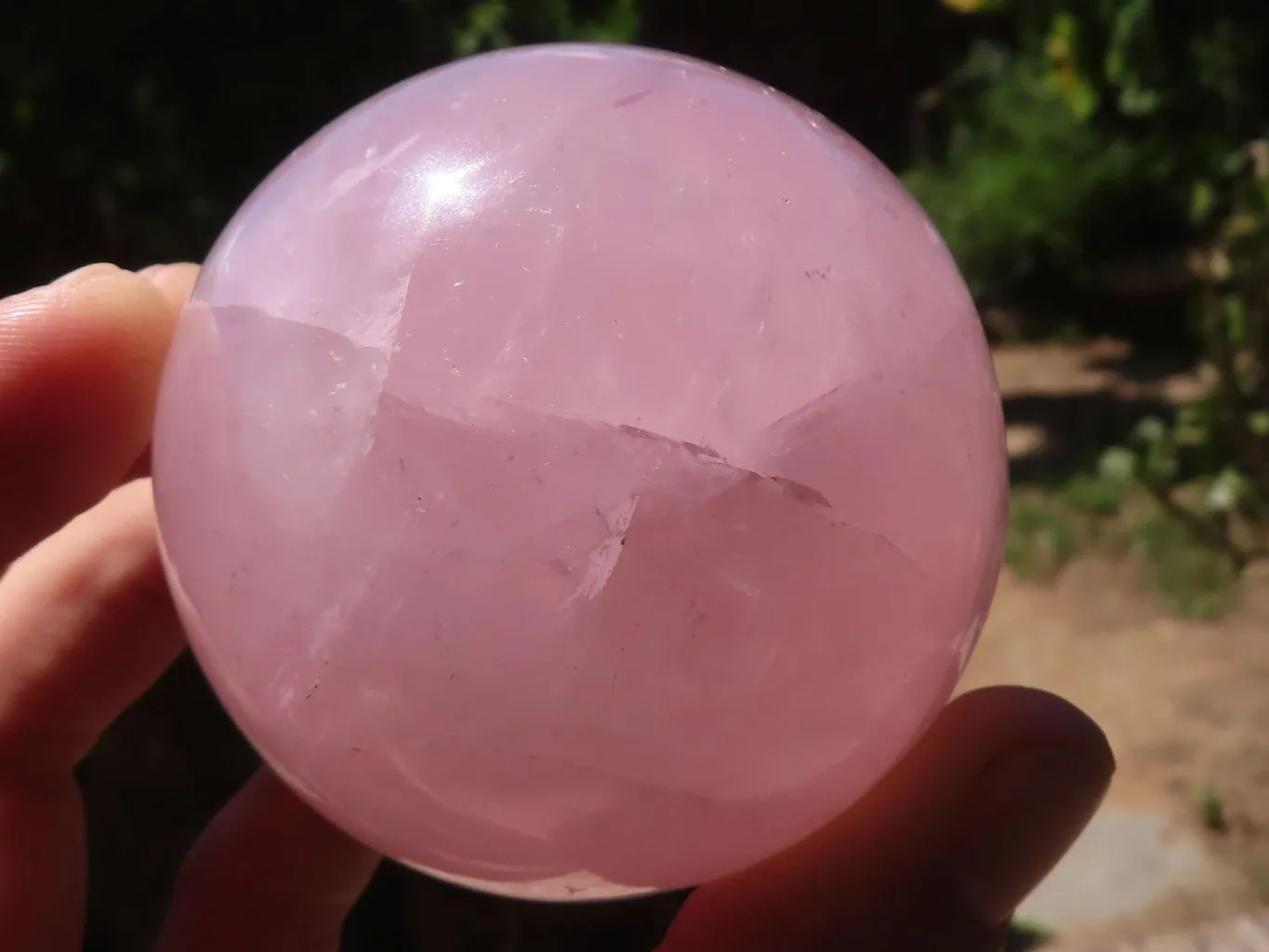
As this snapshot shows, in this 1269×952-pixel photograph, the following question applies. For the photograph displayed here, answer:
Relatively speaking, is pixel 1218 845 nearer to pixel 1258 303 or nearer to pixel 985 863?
pixel 1258 303

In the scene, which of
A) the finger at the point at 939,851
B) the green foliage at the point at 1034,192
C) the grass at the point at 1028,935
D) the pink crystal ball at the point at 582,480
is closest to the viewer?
the pink crystal ball at the point at 582,480

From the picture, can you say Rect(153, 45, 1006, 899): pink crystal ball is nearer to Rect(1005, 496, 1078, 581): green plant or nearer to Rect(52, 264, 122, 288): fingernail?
Rect(52, 264, 122, 288): fingernail

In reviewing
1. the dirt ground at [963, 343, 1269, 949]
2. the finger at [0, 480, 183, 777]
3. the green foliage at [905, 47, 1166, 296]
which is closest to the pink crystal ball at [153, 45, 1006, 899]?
the finger at [0, 480, 183, 777]

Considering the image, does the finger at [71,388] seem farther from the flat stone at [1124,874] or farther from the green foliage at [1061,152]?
the green foliage at [1061,152]

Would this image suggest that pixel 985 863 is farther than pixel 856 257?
Yes

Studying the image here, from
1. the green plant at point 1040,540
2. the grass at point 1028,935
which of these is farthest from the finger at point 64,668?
the green plant at point 1040,540

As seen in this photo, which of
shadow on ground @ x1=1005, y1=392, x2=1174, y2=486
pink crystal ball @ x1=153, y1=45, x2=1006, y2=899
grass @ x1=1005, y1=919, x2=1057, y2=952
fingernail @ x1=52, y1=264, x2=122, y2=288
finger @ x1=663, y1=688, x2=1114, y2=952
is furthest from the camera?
shadow on ground @ x1=1005, y1=392, x2=1174, y2=486

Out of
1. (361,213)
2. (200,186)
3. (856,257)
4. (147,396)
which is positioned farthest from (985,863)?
(200,186)
